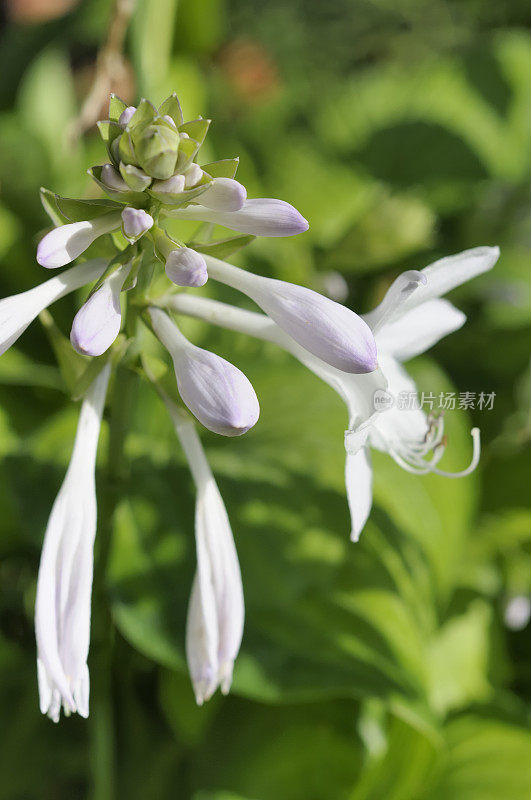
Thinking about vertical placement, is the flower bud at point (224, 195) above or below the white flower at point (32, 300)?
above

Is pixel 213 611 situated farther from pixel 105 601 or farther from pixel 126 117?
pixel 126 117

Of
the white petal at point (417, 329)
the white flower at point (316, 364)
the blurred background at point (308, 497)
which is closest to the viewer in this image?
the white flower at point (316, 364)

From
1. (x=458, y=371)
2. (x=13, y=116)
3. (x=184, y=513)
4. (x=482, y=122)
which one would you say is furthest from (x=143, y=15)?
(x=184, y=513)

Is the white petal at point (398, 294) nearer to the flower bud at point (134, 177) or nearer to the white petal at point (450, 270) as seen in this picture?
the white petal at point (450, 270)

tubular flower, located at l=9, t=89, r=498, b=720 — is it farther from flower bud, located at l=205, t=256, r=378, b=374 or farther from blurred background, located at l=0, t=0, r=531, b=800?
blurred background, located at l=0, t=0, r=531, b=800

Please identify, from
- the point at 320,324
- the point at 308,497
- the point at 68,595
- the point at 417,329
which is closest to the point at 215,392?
the point at 320,324

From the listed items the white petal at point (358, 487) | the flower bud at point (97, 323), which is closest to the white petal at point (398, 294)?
the white petal at point (358, 487)

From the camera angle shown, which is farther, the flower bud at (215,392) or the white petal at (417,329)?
the white petal at (417,329)
